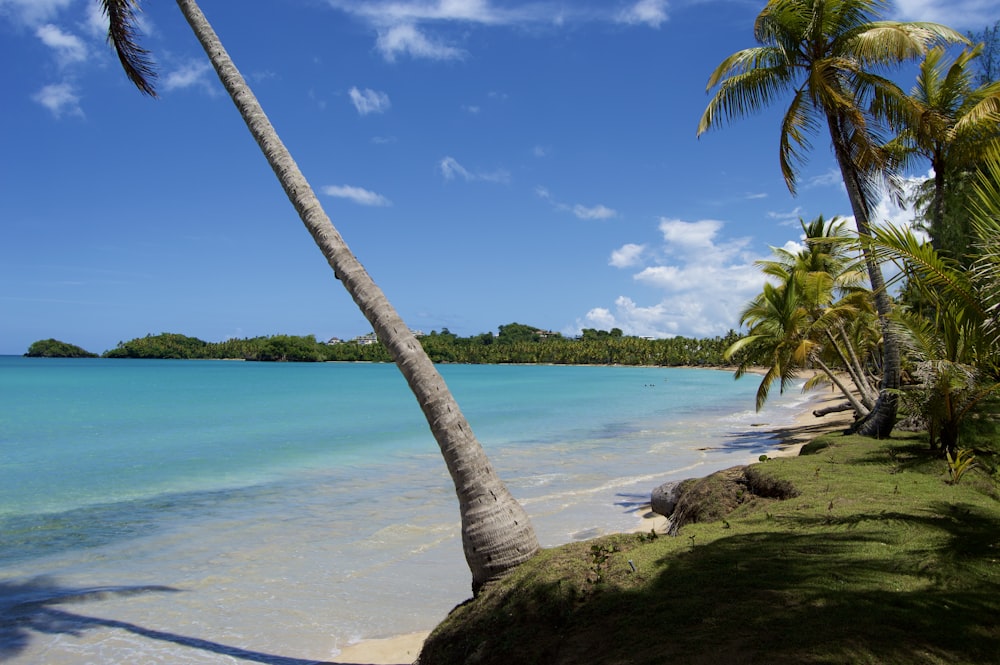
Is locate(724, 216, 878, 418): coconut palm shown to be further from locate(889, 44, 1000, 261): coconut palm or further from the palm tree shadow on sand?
the palm tree shadow on sand

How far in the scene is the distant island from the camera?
413ft

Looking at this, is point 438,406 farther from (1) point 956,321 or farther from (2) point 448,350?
(2) point 448,350

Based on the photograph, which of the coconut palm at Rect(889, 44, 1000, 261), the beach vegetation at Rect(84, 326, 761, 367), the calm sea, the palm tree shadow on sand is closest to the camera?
the palm tree shadow on sand

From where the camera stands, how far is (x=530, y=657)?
3904 mm

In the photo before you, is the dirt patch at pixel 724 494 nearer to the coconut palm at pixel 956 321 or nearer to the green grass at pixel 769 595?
the green grass at pixel 769 595

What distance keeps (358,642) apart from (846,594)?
15.6 ft

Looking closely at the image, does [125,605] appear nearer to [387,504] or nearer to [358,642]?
[358,642]

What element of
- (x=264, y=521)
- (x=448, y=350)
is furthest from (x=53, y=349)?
(x=264, y=521)

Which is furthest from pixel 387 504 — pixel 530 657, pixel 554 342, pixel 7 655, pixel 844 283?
pixel 554 342

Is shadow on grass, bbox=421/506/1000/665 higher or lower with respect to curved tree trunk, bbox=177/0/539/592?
lower

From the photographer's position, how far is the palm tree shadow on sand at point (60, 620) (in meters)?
6.36

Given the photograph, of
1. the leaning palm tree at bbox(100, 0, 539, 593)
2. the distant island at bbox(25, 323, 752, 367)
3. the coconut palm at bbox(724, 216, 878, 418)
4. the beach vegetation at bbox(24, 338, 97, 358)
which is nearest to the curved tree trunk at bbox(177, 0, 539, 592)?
the leaning palm tree at bbox(100, 0, 539, 593)

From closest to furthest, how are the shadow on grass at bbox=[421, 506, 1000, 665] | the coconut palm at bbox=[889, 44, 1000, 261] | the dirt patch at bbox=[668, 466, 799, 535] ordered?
the shadow on grass at bbox=[421, 506, 1000, 665], the dirt patch at bbox=[668, 466, 799, 535], the coconut palm at bbox=[889, 44, 1000, 261]

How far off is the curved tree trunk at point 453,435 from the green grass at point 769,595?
0.73ft
